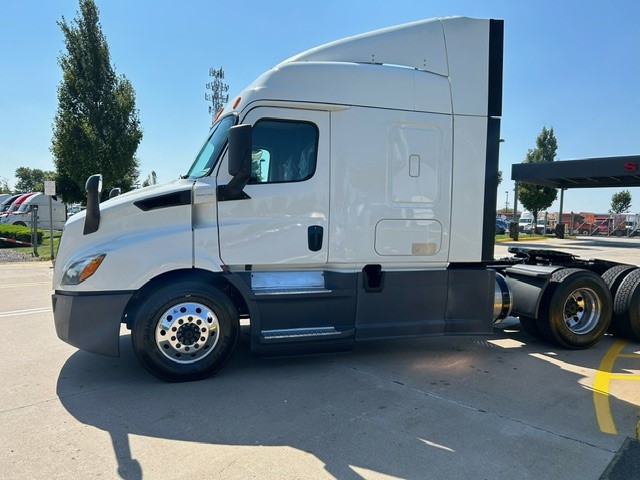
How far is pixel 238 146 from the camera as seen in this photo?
4.27m

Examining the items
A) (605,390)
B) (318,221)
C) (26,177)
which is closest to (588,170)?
(605,390)

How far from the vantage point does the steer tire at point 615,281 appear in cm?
630

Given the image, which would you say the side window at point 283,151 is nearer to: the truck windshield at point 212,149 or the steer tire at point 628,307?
the truck windshield at point 212,149

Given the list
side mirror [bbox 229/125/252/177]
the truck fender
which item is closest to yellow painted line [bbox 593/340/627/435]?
the truck fender

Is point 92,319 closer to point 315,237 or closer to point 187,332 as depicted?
point 187,332

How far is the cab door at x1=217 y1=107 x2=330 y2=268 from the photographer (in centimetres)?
454

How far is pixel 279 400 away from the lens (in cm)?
410

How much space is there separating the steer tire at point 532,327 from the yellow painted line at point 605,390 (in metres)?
0.75

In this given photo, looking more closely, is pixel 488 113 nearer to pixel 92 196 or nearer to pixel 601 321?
pixel 601 321

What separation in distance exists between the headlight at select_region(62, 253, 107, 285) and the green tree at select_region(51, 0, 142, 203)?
19860 millimetres

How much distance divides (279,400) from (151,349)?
4.34ft

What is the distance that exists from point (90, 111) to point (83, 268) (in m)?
20.7

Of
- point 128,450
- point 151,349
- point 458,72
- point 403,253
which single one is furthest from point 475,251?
point 128,450

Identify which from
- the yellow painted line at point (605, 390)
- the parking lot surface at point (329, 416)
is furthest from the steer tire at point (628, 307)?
the parking lot surface at point (329, 416)
